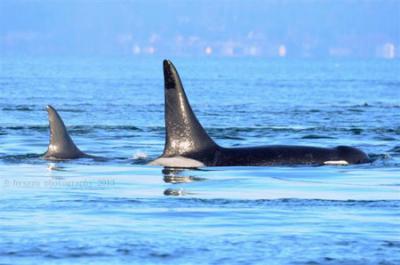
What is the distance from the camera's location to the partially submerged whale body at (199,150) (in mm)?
17781

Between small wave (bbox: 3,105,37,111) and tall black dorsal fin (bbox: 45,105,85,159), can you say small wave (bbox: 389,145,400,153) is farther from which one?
small wave (bbox: 3,105,37,111)

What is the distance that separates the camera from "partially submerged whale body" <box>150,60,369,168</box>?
1778 cm

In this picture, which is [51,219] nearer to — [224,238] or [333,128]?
[224,238]

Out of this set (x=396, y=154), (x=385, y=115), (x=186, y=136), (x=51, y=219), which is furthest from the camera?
(x=385, y=115)

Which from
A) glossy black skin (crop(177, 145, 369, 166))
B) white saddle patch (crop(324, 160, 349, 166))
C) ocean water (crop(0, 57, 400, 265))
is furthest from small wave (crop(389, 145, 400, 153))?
white saddle patch (crop(324, 160, 349, 166))

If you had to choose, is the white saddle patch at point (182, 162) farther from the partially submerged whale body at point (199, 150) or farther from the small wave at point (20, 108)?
the small wave at point (20, 108)

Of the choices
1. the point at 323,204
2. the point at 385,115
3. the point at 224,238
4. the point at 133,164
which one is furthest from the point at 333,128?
the point at 224,238

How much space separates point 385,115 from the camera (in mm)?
37531

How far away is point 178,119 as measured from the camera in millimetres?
17828

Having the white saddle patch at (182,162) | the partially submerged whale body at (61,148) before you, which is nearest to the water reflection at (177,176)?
the white saddle patch at (182,162)

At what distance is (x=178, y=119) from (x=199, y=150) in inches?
21.8

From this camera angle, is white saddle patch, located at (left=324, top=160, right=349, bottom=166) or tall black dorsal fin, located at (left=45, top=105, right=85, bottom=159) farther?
tall black dorsal fin, located at (left=45, top=105, right=85, bottom=159)

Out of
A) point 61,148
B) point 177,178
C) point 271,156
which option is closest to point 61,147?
point 61,148

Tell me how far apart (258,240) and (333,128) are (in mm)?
18264
